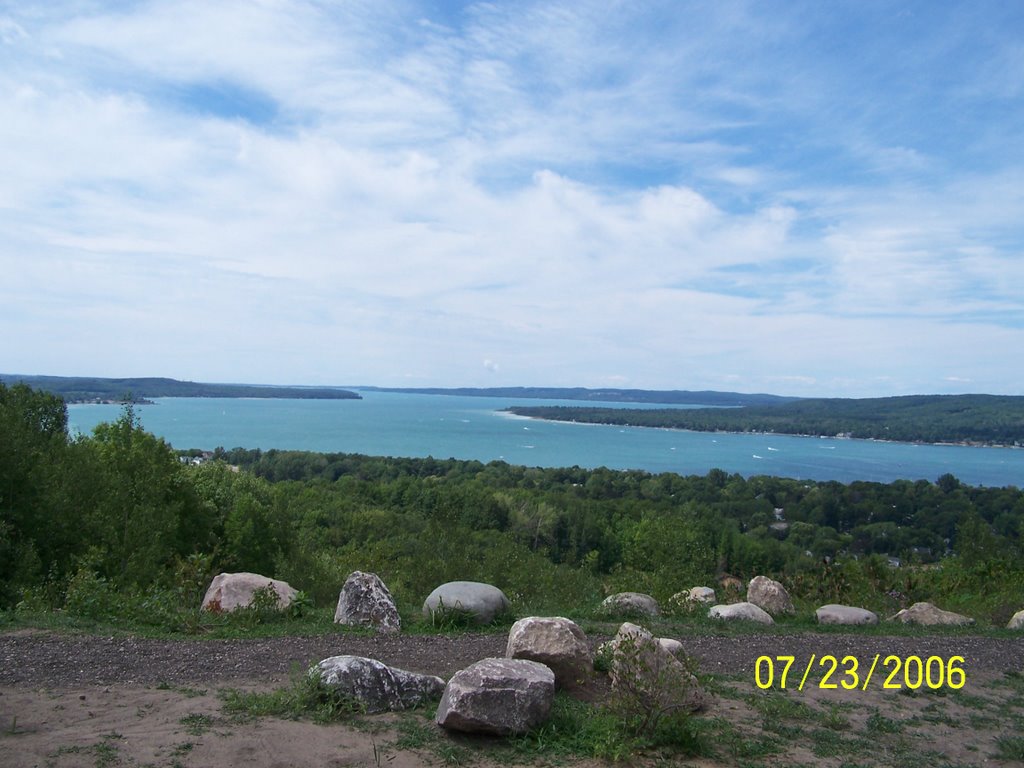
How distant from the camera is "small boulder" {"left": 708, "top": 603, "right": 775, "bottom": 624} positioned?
10.4 metres

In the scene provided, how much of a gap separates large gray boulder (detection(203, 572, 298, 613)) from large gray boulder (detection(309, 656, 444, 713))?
3.59 meters

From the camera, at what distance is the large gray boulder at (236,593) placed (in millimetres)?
9172

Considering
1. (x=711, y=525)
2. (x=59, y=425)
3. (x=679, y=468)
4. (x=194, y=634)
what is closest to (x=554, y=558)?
(x=711, y=525)

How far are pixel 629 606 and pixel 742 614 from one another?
1795mm

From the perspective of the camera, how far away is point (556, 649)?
6.56 m

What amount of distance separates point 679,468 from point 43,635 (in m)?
75.5

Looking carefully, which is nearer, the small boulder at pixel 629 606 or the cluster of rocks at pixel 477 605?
the cluster of rocks at pixel 477 605

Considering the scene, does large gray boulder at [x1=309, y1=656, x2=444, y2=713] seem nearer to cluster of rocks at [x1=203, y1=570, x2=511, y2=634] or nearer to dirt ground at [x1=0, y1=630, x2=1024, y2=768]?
dirt ground at [x1=0, y1=630, x2=1024, y2=768]

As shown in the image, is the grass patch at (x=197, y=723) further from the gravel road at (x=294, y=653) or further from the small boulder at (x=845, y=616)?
the small boulder at (x=845, y=616)

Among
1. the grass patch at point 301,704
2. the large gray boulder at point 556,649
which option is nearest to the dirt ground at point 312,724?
the grass patch at point 301,704

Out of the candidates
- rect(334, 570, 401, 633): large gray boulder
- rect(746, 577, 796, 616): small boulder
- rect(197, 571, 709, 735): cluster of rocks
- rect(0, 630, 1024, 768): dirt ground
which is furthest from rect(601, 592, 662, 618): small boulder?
rect(334, 570, 401, 633): large gray boulder

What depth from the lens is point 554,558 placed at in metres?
38.5

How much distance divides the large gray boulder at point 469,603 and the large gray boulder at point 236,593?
203cm

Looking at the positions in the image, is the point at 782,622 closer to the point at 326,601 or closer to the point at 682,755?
the point at 682,755
